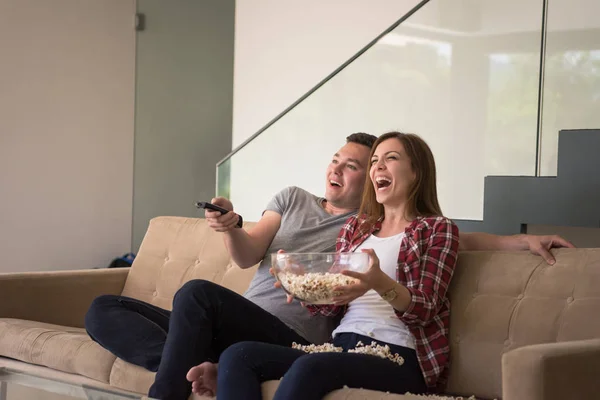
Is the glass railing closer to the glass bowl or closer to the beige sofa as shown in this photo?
the beige sofa

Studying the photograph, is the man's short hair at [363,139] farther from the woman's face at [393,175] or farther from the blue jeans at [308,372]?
the blue jeans at [308,372]

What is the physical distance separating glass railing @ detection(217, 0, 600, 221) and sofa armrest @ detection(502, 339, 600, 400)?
1712 mm

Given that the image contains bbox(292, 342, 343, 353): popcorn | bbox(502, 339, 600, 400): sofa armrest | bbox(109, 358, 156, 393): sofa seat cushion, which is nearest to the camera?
bbox(502, 339, 600, 400): sofa armrest

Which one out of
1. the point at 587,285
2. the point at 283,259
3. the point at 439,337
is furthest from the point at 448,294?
the point at 283,259

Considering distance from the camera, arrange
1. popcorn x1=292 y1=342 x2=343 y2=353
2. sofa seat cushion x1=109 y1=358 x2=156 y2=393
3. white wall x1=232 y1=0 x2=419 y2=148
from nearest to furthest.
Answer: popcorn x1=292 y1=342 x2=343 y2=353 < sofa seat cushion x1=109 y1=358 x2=156 y2=393 < white wall x1=232 y1=0 x2=419 y2=148

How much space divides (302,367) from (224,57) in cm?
496

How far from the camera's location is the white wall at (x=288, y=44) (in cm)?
589

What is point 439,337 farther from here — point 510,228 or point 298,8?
point 298,8

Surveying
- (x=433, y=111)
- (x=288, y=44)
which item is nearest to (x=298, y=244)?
(x=433, y=111)

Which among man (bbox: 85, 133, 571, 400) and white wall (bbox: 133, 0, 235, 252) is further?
white wall (bbox: 133, 0, 235, 252)

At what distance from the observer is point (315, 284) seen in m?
2.02

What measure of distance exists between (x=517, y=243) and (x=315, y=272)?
0.64 metres

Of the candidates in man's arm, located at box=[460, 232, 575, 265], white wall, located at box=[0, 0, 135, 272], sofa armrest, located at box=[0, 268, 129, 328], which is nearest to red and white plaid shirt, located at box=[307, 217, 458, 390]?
man's arm, located at box=[460, 232, 575, 265]

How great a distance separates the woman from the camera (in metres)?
1.99
